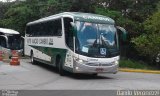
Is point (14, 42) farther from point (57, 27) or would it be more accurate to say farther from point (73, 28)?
point (73, 28)

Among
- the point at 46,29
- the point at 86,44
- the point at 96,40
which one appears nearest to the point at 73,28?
the point at 86,44

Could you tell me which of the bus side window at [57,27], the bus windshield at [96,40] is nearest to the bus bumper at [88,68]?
the bus windshield at [96,40]

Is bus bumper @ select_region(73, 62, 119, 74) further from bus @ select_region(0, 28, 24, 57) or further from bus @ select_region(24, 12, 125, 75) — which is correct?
bus @ select_region(0, 28, 24, 57)

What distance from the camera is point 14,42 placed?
1674 inches

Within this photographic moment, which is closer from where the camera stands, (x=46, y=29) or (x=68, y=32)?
(x=68, y=32)

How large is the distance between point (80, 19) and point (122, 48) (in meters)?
19.6

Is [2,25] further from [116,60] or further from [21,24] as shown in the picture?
[116,60]

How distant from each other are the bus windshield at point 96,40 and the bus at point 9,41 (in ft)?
68.5

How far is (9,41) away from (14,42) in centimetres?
54

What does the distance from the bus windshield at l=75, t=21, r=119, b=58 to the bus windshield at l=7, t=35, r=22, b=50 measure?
21.3 metres

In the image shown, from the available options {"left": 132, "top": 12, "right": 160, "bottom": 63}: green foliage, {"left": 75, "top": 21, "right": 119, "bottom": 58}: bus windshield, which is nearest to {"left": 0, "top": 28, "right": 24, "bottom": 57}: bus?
{"left": 132, "top": 12, "right": 160, "bottom": 63}: green foliage

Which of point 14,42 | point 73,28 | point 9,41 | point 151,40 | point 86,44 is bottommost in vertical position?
point 14,42

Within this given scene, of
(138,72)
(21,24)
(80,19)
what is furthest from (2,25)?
(80,19)

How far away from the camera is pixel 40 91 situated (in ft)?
52.9
